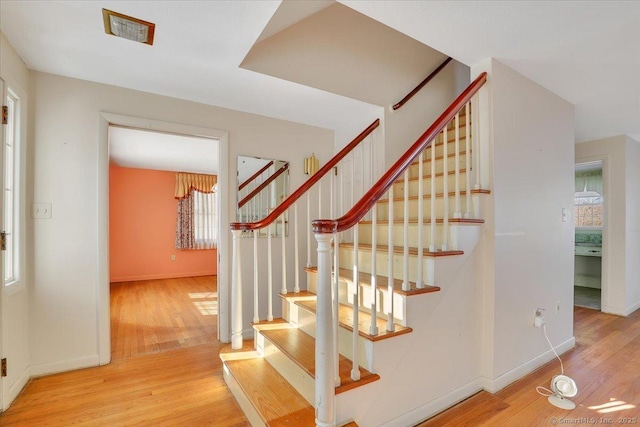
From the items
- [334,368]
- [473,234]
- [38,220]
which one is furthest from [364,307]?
[38,220]

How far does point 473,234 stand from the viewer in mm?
1964

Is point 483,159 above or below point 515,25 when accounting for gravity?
below

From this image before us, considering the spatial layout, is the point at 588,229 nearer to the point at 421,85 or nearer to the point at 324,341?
the point at 421,85

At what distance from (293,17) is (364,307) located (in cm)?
197

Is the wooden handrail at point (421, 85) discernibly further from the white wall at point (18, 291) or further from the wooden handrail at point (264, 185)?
the white wall at point (18, 291)

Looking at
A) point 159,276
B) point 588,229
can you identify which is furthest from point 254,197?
point 588,229

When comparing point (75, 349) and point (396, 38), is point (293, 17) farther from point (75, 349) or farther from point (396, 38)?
point (75, 349)

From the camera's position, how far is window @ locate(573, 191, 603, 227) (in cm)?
518

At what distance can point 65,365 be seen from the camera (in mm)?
2197

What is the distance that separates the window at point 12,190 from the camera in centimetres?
191

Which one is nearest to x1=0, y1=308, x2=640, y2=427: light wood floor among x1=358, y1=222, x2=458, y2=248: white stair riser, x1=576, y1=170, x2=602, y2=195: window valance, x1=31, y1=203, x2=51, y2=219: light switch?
x1=358, y1=222, x2=458, y2=248: white stair riser

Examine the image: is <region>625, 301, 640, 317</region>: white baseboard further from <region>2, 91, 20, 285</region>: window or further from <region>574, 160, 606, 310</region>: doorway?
<region>2, 91, 20, 285</region>: window

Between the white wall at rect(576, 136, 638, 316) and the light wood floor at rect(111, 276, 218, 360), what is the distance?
4638 mm

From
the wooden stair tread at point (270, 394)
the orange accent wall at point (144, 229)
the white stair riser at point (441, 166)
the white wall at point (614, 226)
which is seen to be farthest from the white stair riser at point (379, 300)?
the orange accent wall at point (144, 229)
